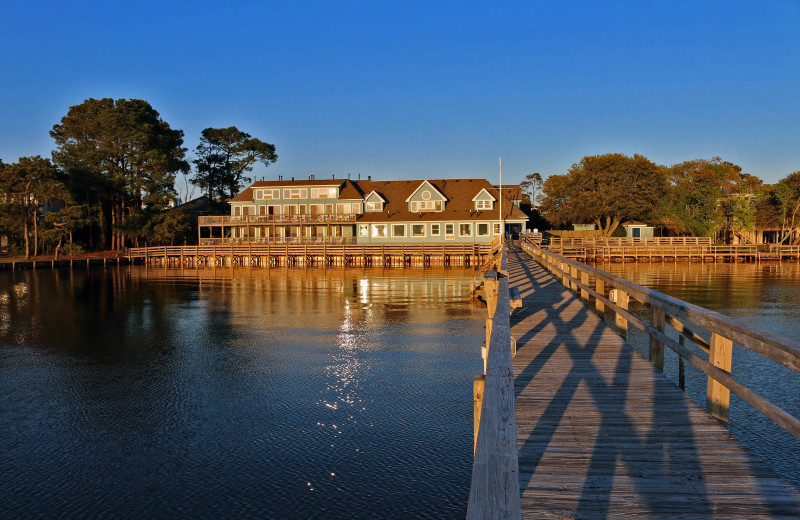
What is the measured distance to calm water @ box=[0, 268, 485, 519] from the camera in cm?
848

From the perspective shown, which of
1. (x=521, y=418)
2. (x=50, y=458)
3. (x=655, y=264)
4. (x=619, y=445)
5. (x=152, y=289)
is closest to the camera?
(x=619, y=445)

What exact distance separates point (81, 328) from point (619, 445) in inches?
894

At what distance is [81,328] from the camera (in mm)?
22906

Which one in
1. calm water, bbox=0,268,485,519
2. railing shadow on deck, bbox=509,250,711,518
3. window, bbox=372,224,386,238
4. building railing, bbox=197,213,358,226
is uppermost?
building railing, bbox=197,213,358,226

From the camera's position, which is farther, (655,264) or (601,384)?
(655,264)

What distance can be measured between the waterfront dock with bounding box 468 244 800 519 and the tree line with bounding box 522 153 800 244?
72096 millimetres

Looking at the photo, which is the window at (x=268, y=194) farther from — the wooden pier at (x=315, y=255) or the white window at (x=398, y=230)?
the white window at (x=398, y=230)

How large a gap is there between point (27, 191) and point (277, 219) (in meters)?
24.1

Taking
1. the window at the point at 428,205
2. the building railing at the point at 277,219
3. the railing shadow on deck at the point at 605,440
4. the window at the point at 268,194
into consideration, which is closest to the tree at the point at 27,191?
the building railing at the point at 277,219

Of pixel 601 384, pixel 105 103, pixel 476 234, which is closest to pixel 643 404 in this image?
pixel 601 384

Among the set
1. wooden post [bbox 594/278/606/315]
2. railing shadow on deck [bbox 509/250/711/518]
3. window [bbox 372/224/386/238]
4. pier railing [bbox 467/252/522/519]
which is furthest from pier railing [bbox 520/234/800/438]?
window [bbox 372/224/386/238]

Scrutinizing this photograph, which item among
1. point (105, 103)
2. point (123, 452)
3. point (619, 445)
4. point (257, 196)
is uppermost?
point (105, 103)

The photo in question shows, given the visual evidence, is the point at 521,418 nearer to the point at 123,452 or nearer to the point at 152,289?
the point at 123,452

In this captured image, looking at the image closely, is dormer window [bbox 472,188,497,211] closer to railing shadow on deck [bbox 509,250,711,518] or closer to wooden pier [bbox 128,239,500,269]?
wooden pier [bbox 128,239,500,269]
